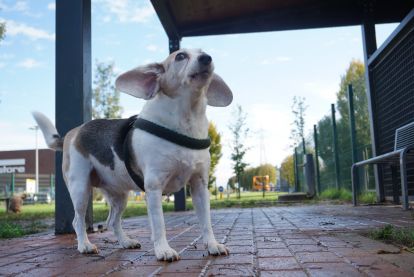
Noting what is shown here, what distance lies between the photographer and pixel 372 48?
9.95 m

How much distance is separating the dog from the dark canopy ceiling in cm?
570

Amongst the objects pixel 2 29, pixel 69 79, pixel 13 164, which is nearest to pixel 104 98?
pixel 2 29

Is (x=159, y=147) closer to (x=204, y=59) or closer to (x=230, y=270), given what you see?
(x=204, y=59)

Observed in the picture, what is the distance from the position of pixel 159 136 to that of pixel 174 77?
0.45 meters

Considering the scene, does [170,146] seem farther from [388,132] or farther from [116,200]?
[388,132]

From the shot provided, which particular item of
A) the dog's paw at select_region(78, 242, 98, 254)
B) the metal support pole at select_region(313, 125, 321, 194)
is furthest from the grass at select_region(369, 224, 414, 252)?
the metal support pole at select_region(313, 125, 321, 194)

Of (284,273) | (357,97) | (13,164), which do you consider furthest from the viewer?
(13,164)

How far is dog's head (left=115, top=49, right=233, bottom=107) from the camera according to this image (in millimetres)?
3129

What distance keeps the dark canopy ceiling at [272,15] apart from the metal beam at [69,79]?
362 centimetres

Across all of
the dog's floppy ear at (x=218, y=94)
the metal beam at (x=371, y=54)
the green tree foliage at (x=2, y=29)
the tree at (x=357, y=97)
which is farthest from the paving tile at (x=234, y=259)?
the green tree foliage at (x=2, y=29)

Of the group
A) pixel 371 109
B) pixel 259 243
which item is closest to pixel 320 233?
pixel 259 243

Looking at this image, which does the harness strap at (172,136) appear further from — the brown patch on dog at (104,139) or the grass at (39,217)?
the grass at (39,217)

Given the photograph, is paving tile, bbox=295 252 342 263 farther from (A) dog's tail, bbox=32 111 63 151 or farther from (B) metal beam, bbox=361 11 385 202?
(B) metal beam, bbox=361 11 385 202

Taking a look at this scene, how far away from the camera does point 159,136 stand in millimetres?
3156
